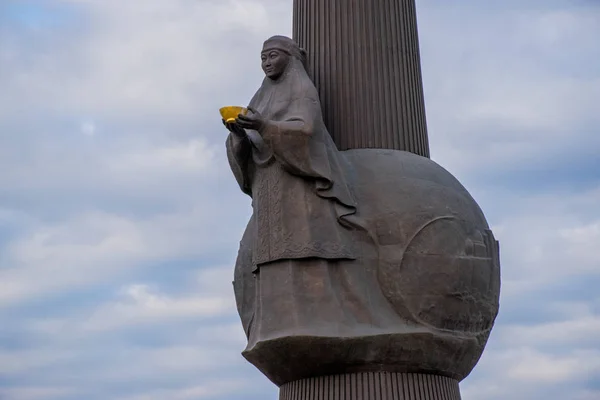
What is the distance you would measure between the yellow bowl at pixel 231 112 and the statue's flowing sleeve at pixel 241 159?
631 millimetres

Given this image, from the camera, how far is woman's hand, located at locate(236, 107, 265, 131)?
16.6m

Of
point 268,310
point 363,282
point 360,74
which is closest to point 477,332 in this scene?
point 363,282

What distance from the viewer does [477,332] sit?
17250 mm

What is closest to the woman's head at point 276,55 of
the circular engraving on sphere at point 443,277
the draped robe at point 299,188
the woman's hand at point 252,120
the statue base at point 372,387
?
the draped robe at point 299,188

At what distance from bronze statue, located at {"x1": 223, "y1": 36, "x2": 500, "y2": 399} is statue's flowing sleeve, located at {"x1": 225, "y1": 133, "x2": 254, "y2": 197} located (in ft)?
0.21

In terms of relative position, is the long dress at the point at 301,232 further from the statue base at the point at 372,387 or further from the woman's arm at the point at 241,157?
the statue base at the point at 372,387

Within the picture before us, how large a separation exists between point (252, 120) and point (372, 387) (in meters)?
4.12

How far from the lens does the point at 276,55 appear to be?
694 inches

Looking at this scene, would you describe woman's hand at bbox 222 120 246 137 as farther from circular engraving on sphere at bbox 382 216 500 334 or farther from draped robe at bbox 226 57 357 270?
circular engraving on sphere at bbox 382 216 500 334

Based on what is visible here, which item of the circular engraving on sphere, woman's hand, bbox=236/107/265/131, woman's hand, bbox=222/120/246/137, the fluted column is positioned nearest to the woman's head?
the fluted column

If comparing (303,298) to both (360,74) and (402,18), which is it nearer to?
(360,74)

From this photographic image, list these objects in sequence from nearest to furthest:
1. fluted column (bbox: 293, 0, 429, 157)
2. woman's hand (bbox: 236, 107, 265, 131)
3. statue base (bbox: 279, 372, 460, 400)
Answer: statue base (bbox: 279, 372, 460, 400)
woman's hand (bbox: 236, 107, 265, 131)
fluted column (bbox: 293, 0, 429, 157)

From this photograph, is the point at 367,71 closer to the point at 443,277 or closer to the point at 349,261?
the point at 349,261

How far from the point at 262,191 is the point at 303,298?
5.95 ft
